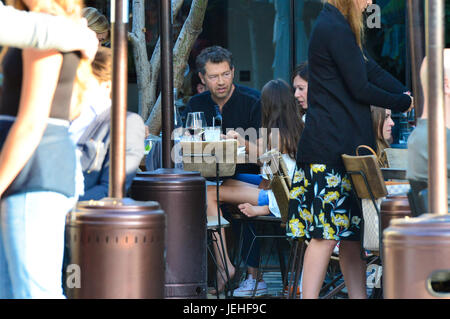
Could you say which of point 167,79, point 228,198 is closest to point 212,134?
point 228,198

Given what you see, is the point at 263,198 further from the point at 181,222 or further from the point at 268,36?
the point at 268,36

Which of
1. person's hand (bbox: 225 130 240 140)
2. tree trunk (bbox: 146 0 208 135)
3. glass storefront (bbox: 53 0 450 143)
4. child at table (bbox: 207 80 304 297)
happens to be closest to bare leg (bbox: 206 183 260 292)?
child at table (bbox: 207 80 304 297)

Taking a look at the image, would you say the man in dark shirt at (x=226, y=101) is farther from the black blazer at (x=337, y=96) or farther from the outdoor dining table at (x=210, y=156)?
the black blazer at (x=337, y=96)

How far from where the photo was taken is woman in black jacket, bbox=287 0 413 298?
418 centimetres

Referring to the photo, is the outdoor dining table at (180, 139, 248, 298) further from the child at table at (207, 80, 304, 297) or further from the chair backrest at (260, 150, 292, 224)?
the child at table at (207, 80, 304, 297)

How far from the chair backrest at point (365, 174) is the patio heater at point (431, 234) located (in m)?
1.20

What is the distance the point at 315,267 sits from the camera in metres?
4.19

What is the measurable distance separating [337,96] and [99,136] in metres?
1.20

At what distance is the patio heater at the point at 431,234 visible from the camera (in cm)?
266

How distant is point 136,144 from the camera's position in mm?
3969

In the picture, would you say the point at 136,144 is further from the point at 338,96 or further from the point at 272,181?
the point at 272,181

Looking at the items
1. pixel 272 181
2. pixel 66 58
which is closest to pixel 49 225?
pixel 66 58

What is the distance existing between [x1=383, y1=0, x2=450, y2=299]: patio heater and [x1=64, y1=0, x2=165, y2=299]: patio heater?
2.55 feet

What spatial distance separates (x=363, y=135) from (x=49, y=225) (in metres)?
2.00
